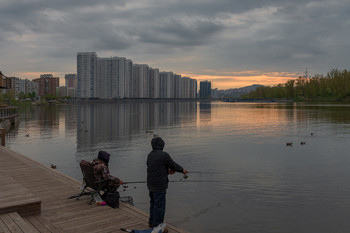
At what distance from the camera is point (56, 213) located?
9242 millimetres

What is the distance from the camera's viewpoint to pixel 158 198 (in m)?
8.29

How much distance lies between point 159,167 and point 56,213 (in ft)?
12.2

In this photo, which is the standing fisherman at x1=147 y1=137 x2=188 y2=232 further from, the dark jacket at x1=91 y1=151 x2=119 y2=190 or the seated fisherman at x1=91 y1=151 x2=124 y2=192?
the dark jacket at x1=91 y1=151 x2=119 y2=190

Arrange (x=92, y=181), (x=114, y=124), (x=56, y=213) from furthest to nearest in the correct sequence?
(x=114, y=124) < (x=92, y=181) < (x=56, y=213)

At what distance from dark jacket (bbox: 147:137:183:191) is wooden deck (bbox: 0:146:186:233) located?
124 cm

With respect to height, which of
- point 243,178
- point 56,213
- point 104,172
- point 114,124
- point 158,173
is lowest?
point 243,178

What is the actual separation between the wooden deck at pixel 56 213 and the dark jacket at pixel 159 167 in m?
1.24

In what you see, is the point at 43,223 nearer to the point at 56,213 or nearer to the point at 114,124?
the point at 56,213

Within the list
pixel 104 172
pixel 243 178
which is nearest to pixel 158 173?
pixel 104 172

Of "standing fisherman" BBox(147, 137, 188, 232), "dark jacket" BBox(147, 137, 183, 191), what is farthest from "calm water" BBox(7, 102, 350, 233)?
"dark jacket" BBox(147, 137, 183, 191)

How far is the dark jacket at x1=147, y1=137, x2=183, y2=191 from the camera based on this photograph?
320 inches

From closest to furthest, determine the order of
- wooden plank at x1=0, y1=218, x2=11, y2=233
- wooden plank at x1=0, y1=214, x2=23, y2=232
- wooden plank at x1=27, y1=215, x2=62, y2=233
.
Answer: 1. wooden plank at x1=0, y1=218, x2=11, y2=233
2. wooden plank at x1=0, y1=214, x2=23, y2=232
3. wooden plank at x1=27, y1=215, x2=62, y2=233

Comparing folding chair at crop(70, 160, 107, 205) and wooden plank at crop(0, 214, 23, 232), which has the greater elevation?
folding chair at crop(70, 160, 107, 205)

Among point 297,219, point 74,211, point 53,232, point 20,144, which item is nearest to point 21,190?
point 74,211
